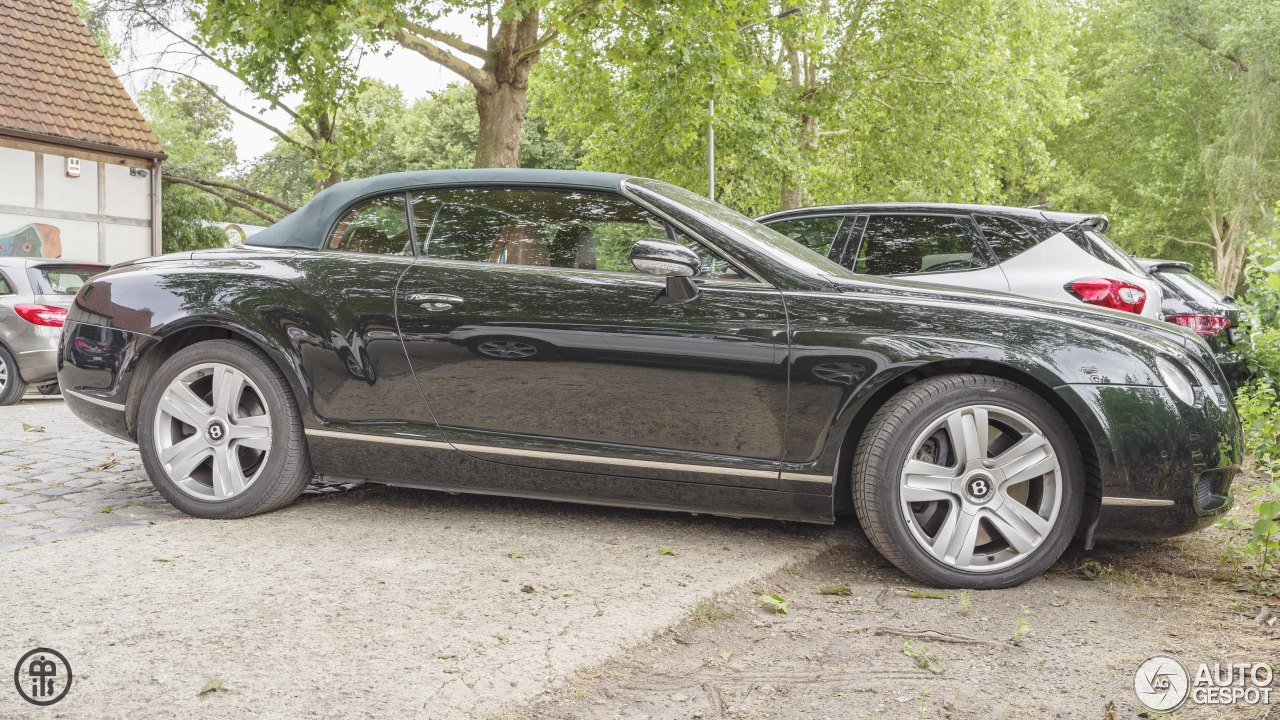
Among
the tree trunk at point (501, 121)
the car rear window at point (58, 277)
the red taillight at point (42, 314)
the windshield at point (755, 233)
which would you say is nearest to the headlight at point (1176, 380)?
the windshield at point (755, 233)

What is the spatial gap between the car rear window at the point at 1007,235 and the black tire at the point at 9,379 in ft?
30.0

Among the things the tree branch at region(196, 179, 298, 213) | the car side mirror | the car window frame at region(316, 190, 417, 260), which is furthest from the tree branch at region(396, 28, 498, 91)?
the car side mirror

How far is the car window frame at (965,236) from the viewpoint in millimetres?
6628

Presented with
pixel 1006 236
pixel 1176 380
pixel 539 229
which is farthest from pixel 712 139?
pixel 1176 380

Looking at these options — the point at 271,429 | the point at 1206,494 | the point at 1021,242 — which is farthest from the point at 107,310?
the point at 1021,242

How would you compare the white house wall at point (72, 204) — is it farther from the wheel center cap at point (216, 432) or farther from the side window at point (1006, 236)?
the side window at point (1006, 236)

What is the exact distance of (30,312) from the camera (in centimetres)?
1034

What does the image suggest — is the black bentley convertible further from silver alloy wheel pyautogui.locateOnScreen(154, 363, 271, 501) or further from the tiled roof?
the tiled roof

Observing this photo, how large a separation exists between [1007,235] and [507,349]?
3.86 meters

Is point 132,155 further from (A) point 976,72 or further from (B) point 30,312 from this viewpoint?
(A) point 976,72

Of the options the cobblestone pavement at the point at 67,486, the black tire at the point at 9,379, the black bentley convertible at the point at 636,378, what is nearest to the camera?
the black bentley convertible at the point at 636,378

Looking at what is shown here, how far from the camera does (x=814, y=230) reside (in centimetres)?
728

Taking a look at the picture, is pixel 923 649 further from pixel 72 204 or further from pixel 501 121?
pixel 72 204

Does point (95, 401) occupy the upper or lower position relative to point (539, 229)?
lower
